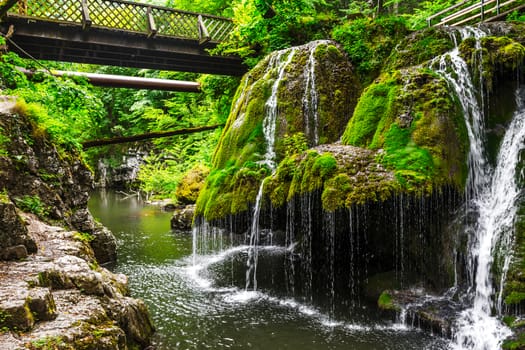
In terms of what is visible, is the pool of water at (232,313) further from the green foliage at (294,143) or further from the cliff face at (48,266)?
the green foliage at (294,143)

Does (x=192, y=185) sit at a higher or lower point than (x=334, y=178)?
lower

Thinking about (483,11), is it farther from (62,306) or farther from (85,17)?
(62,306)

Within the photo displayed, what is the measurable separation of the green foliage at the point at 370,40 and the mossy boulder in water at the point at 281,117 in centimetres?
42

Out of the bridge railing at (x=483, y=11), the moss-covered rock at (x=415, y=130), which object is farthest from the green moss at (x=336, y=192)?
the bridge railing at (x=483, y=11)

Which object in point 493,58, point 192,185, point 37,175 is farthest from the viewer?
point 192,185

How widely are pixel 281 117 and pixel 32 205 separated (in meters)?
6.31

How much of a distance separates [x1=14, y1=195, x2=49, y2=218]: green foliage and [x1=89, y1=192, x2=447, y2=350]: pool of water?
285 cm

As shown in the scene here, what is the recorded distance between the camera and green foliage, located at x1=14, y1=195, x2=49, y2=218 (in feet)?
25.9

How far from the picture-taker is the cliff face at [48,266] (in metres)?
4.37

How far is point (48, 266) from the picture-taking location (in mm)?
5609

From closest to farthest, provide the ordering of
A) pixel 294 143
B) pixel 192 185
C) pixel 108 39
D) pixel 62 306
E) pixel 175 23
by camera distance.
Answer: pixel 62 306 → pixel 294 143 → pixel 108 39 → pixel 175 23 → pixel 192 185

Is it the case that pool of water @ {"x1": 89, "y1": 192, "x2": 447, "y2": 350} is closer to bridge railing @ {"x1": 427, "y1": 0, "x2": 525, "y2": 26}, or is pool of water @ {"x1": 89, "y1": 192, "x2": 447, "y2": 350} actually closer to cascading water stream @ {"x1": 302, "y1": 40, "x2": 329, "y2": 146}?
cascading water stream @ {"x1": 302, "y1": 40, "x2": 329, "y2": 146}

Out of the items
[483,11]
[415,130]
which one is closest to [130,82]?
[415,130]

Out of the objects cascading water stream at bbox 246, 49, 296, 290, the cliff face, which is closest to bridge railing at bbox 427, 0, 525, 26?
cascading water stream at bbox 246, 49, 296, 290
